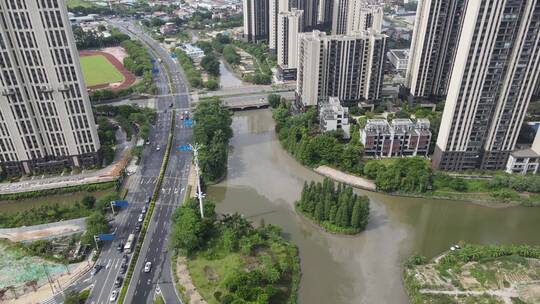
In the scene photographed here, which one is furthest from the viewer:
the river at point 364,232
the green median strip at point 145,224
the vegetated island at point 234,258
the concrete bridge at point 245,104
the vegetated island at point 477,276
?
Answer: the concrete bridge at point 245,104

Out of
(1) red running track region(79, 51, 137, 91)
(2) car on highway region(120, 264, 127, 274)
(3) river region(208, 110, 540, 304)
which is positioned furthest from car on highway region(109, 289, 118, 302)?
(1) red running track region(79, 51, 137, 91)

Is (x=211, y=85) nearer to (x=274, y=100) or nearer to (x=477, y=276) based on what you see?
(x=274, y=100)

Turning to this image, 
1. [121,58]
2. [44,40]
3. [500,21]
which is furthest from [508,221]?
[121,58]

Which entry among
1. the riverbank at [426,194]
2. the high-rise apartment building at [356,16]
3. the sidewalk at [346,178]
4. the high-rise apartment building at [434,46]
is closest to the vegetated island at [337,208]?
the sidewalk at [346,178]

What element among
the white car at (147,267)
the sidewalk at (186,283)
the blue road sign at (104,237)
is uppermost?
the blue road sign at (104,237)

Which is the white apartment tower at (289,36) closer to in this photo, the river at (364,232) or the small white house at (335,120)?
the small white house at (335,120)

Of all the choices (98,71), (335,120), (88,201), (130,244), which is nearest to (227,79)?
(98,71)

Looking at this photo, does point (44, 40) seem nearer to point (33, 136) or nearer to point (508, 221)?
point (33, 136)
